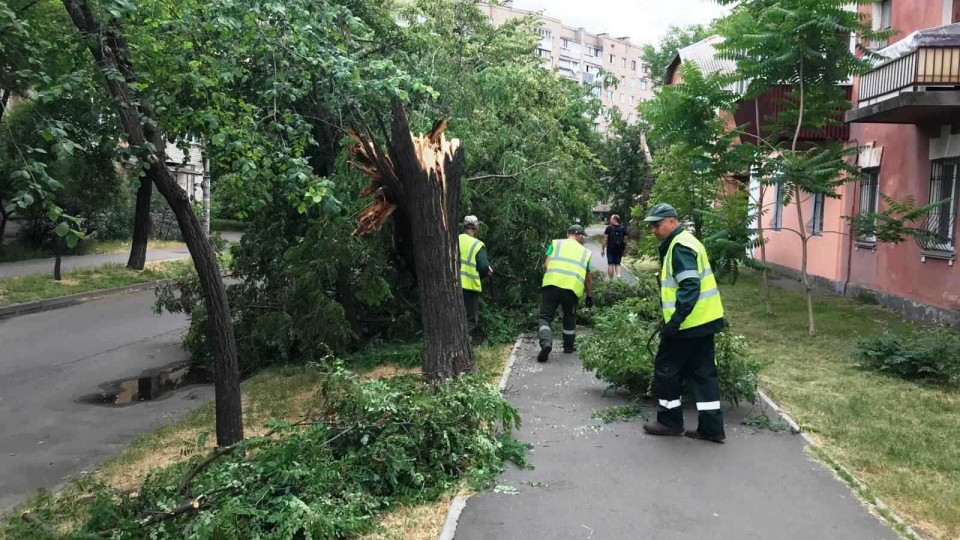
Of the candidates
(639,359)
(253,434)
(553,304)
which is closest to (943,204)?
(553,304)

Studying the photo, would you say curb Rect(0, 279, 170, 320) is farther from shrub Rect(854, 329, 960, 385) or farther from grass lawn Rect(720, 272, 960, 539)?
shrub Rect(854, 329, 960, 385)

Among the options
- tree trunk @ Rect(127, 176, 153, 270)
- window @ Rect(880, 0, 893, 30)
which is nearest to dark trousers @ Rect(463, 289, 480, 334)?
window @ Rect(880, 0, 893, 30)

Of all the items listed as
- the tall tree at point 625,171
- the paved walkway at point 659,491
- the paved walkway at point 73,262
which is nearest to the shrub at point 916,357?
the paved walkway at point 659,491

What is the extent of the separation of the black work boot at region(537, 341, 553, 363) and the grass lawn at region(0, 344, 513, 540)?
0.47m

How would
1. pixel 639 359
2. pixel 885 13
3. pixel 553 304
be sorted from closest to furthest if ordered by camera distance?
pixel 639 359 < pixel 553 304 < pixel 885 13

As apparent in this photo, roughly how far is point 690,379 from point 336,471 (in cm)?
295

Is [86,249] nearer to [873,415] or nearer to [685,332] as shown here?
[685,332]

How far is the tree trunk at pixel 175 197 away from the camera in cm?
543

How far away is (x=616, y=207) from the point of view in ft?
124

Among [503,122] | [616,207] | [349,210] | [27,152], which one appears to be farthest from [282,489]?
[616,207]

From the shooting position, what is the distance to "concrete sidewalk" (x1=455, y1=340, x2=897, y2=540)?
13.9ft

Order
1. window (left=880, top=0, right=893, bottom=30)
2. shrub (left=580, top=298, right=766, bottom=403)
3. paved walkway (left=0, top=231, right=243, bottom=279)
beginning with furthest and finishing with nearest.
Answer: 1. paved walkway (left=0, top=231, right=243, bottom=279)
2. window (left=880, top=0, right=893, bottom=30)
3. shrub (left=580, top=298, right=766, bottom=403)

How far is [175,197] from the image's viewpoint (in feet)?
18.8

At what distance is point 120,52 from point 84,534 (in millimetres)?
3605
